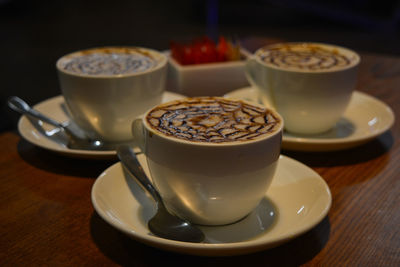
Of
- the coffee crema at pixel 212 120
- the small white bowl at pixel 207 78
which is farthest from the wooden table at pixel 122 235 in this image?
the small white bowl at pixel 207 78

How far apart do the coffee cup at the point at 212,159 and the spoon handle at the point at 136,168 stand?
1.2 inches

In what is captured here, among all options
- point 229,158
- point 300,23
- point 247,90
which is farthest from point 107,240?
point 300,23

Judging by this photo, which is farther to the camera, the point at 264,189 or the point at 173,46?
the point at 173,46

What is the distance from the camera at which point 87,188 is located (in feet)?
2.27

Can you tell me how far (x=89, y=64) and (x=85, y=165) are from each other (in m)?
0.21

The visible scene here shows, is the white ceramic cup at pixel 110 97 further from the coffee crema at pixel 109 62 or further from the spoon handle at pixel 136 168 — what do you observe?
the spoon handle at pixel 136 168

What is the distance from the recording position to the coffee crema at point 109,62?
82cm

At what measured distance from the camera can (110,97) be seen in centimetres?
78

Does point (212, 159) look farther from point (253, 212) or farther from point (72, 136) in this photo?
point (72, 136)

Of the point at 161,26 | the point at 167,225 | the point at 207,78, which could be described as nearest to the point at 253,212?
the point at 167,225

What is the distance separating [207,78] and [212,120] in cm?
53

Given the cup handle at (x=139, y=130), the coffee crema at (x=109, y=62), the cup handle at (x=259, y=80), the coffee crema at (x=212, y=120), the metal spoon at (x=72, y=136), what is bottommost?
the metal spoon at (x=72, y=136)

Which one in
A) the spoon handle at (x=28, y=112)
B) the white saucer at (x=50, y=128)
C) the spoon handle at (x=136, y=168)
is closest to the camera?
the spoon handle at (x=136, y=168)

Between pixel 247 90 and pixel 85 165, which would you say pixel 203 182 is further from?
pixel 247 90
